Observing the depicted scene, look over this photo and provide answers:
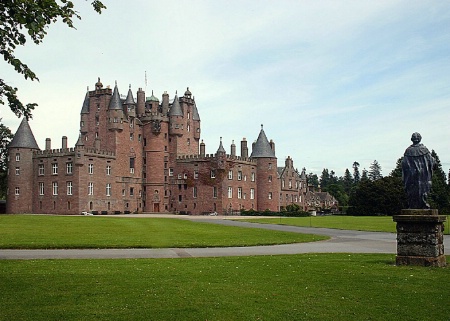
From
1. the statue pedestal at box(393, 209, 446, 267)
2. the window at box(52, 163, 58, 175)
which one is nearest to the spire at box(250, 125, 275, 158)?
the window at box(52, 163, 58, 175)

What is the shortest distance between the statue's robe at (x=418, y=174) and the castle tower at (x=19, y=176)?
67975 mm

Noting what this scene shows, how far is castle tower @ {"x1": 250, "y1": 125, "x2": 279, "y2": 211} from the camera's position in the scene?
8600cm

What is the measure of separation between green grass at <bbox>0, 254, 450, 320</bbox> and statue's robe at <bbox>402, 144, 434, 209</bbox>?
210cm

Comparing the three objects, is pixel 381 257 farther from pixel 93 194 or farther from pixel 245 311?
pixel 93 194

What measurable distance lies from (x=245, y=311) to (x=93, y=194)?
2634 inches

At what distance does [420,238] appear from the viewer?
1467cm

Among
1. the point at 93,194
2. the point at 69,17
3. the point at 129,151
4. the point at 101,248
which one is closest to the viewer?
the point at 69,17

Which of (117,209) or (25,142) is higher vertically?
(25,142)

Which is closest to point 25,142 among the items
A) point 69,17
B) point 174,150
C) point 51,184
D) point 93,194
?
point 51,184

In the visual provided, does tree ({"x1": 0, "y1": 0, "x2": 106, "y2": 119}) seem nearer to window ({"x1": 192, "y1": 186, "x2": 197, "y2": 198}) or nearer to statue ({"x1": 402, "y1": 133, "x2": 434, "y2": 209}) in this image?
statue ({"x1": 402, "y1": 133, "x2": 434, "y2": 209})

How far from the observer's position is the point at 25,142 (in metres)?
74.3

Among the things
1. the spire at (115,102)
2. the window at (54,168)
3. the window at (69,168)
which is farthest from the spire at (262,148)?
the window at (54,168)

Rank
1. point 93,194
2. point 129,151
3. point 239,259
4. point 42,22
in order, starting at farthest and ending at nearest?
point 129,151 < point 93,194 < point 239,259 < point 42,22

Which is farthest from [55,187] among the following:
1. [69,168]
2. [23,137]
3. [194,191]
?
[194,191]
